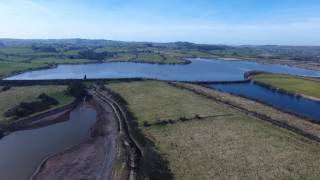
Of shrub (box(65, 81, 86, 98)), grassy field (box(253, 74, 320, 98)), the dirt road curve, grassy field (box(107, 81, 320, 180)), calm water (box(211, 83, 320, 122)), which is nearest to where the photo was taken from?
grassy field (box(107, 81, 320, 180))

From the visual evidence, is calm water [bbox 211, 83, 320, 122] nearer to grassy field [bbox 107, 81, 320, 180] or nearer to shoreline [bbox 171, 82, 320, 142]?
shoreline [bbox 171, 82, 320, 142]

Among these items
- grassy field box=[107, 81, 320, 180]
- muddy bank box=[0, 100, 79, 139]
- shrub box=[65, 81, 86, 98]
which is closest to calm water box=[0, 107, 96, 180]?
muddy bank box=[0, 100, 79, 139]

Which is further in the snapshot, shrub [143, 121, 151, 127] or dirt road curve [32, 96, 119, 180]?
shrub [143, 121, 151, 127]

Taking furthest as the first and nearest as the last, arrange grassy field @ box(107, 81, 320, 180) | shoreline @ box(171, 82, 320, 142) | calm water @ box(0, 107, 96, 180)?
shoreline @ box(171, 82, 320, 142), calm water @ box(0, 107, 96, 180), grassy field @ box(107, 81, 320, 180)

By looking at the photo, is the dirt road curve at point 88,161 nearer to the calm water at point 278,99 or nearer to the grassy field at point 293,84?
the calm water at point 278,99

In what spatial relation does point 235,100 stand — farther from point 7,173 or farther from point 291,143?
point 7,173

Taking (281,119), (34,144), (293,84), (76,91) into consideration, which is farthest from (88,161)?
(293,84)

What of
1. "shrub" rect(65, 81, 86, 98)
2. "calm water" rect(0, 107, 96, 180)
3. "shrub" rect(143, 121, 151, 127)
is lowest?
"calm water" rect(0, 107, 96, 180)
